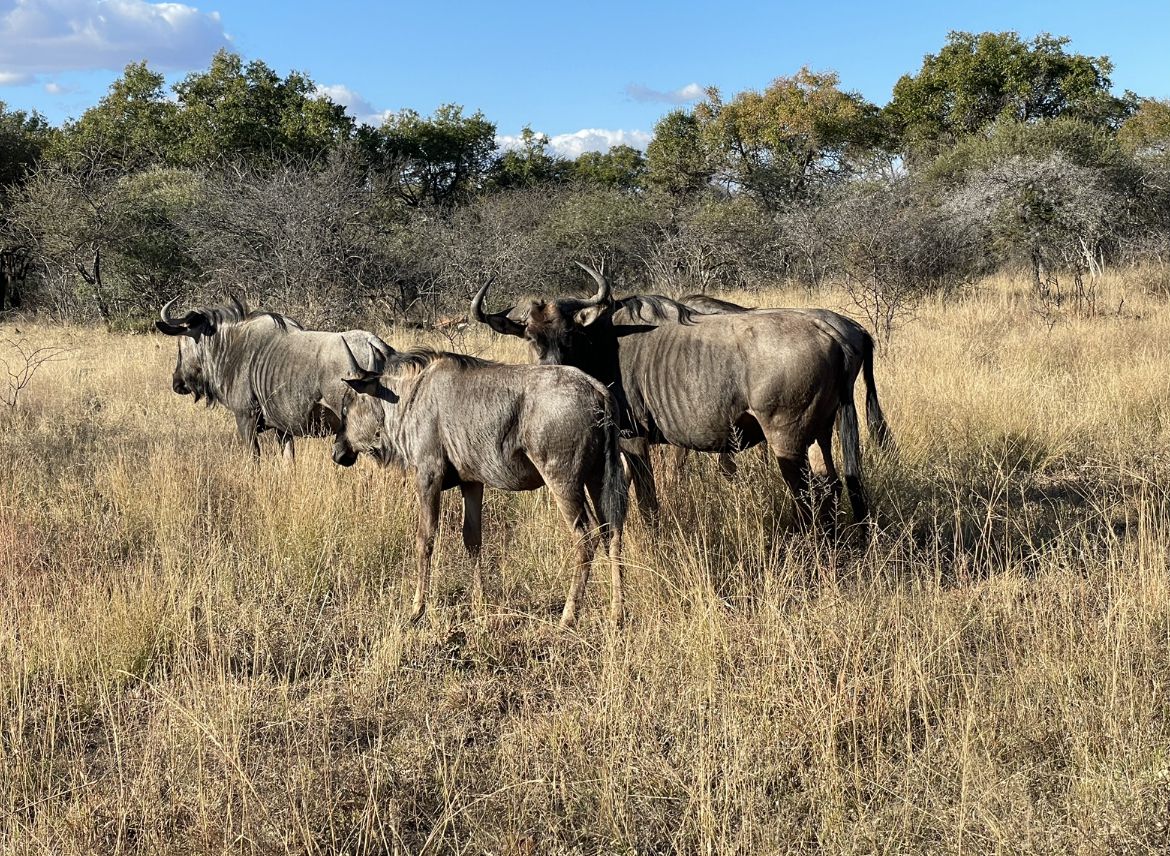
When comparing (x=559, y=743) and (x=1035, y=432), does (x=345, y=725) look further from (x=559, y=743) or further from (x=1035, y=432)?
(x=1035, y=432)

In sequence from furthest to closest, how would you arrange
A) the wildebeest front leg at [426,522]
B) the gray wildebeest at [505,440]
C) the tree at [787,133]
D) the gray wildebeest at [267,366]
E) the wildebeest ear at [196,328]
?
the tree at [787,133]
the wildebeest ear at [196,328]
the gray wildebeest at [267,366]
the wildebeest front leg at [426,522]
the gray wildebeest at [505,440]

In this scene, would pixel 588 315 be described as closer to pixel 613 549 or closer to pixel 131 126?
A: pixel 613 549

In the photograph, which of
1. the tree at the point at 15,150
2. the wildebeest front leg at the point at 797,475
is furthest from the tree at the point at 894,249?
the tree at the point at 15,150

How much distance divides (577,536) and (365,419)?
4.76 feet

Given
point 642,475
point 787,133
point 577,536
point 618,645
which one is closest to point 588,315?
point 642,475

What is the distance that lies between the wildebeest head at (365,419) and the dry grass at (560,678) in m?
0.39

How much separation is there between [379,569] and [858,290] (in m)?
12.2

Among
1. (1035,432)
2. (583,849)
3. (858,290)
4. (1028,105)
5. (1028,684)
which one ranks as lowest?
(583,849)

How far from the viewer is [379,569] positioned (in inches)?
196

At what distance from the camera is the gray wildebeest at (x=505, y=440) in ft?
13.8

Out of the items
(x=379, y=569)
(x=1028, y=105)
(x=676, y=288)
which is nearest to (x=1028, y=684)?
(x=379, y=569)

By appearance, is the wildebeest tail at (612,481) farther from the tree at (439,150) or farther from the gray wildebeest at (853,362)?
the tree at (439,150)

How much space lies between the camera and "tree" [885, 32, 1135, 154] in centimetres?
3105

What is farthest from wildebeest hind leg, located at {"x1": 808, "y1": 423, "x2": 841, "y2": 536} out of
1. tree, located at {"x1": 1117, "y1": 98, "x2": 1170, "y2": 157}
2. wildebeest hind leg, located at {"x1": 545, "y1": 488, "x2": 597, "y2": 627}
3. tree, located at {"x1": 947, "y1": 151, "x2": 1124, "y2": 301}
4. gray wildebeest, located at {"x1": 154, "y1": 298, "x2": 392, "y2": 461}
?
tree, located at {"x1": 1117, "y1": 98, "x2": 1170, "y2": 157}
